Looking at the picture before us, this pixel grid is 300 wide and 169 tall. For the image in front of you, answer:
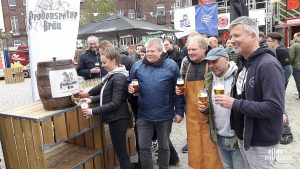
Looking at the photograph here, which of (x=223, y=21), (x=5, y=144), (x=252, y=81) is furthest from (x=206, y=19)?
(x=252, y=81)

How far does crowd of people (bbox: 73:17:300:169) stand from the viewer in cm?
228

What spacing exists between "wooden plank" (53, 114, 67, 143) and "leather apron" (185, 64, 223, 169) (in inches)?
54.1

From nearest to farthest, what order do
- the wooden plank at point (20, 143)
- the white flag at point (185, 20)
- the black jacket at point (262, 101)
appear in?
the black jacket at point (262, 101) < the wooden plank at point (20, 143) < the white flag at point (185, 20)

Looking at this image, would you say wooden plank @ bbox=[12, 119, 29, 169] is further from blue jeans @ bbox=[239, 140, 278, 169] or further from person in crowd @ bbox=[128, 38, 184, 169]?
blue jeans @ bbox=[239, 140, 278, 169]

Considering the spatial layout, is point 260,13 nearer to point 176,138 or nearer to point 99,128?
point 176,138

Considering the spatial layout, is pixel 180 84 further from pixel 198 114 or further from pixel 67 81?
pixel 67 81

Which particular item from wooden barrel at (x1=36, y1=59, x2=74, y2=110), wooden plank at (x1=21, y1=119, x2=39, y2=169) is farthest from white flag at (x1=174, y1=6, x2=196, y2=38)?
wooden plank at (x1=21, y1=119, x2=39, y2=169)

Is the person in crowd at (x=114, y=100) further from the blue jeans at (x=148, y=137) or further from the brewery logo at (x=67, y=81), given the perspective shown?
the brewery logo at (x=67, y=81)

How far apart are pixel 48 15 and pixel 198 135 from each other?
2870 millimetres

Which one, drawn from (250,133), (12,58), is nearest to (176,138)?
(250,133)

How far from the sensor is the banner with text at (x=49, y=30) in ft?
14.9

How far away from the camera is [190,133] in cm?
351

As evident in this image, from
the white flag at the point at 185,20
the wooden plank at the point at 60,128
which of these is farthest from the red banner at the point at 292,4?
the wooden plank at the point at 60,128

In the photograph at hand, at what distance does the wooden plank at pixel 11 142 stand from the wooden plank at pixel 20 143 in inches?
3.0
